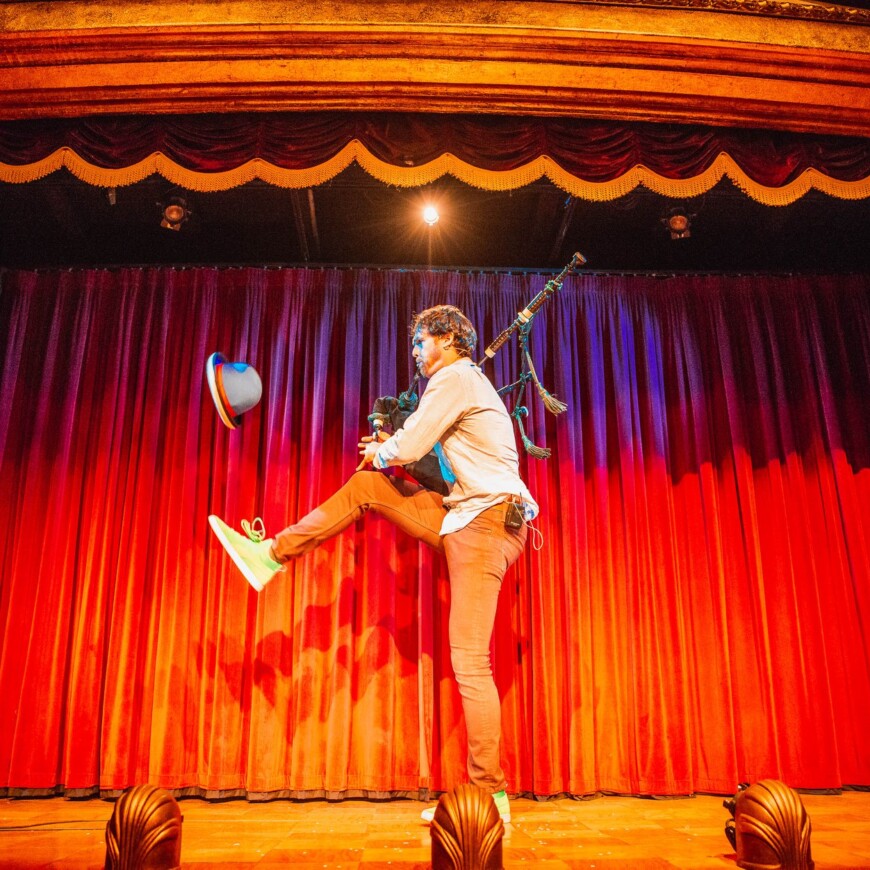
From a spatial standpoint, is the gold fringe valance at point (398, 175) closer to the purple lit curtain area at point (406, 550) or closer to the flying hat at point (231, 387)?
the flying hat at point (231, 387)

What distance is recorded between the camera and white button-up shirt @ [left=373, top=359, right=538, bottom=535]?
2555 millimetres

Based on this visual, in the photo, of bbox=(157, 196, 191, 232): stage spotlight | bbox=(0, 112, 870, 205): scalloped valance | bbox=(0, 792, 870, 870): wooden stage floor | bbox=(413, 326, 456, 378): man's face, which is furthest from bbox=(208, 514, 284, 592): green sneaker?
bbox=(157, 196, 191, 232): stage spotlight

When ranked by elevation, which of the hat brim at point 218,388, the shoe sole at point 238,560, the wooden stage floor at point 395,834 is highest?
the hat brim at point 218,388

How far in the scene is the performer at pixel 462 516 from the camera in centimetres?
241

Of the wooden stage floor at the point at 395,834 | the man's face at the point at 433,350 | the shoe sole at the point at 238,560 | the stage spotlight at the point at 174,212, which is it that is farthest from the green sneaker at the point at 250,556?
the stage spotlight at the point at 174,212

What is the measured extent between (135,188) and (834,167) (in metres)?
3.92

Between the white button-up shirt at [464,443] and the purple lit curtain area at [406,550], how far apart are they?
113cm

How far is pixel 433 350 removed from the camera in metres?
2.87

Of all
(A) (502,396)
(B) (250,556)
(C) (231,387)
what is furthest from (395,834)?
(A) (502,396)

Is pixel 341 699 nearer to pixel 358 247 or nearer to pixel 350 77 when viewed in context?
pixel 358 247

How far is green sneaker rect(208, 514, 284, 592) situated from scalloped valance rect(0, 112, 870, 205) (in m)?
1.68

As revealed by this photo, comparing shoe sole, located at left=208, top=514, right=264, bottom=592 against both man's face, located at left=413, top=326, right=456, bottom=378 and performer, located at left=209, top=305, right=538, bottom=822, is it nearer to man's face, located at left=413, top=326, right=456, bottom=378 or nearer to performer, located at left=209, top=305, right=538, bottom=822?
performer, located at left=209, top=305, right=538, bottom=822

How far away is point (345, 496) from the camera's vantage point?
270cm

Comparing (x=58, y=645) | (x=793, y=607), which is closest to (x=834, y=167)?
(x=793, y=607)
